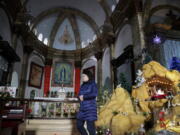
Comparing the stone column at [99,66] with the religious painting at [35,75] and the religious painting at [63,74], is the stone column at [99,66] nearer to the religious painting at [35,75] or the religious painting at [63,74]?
the religious painting at [63,74]

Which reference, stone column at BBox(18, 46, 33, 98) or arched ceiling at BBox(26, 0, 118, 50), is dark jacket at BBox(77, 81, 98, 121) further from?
arched ceiling at BBox(26, 0, 118, 50)

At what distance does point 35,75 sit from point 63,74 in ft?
9.96

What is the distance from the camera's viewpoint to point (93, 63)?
1520 cm

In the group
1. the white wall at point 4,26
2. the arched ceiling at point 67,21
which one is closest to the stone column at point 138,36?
the arched ceiling at point 67,21

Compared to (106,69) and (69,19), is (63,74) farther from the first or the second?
(69,19)

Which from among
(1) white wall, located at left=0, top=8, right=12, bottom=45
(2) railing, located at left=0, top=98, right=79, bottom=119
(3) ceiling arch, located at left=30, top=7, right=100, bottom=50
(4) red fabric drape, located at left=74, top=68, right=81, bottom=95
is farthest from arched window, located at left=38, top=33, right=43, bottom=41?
(2) railing, located at left=0, top=98, right=79, bottom=119

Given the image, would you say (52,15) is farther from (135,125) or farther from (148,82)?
(135,125)

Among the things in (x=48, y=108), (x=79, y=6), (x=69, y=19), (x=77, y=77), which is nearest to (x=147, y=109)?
(x=48, y=108)

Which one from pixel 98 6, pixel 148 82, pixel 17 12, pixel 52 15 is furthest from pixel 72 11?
pixel 148 82

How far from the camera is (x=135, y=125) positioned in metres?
4.64

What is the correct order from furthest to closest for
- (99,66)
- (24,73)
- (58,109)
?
1. (99,66)
2. (24,73)
3. (58,109)

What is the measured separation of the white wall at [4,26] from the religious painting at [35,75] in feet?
15.4

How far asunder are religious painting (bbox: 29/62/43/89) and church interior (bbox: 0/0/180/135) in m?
0.09

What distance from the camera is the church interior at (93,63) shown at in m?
4.94
